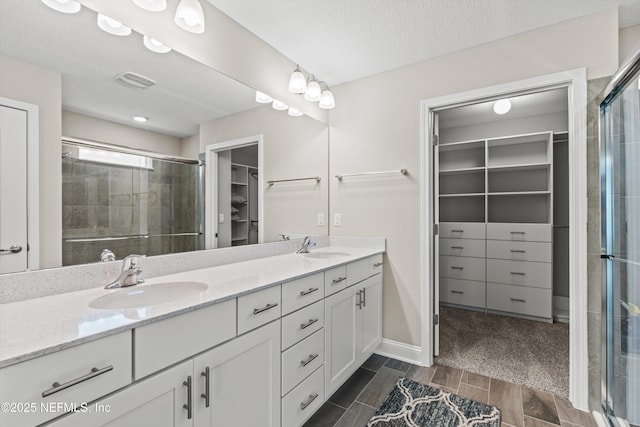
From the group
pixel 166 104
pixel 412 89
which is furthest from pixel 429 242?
pixel 166 104

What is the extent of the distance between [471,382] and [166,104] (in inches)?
102

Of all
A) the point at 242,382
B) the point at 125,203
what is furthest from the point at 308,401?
the point at 125,203

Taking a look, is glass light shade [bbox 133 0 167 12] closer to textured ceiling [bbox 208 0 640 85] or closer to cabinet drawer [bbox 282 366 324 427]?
textured ceiling [bbox 208 0 640 85]

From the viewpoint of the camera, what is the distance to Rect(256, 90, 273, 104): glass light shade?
6.73 feet

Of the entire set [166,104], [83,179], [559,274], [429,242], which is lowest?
[559,274]

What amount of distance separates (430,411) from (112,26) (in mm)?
2560

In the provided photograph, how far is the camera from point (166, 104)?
157 centimetres

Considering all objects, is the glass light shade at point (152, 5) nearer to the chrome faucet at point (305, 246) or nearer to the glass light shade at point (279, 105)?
the glass light shade at point (279, 105)

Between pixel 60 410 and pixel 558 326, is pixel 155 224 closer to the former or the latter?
pixel 60 410

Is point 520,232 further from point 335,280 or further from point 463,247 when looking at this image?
point 335,280

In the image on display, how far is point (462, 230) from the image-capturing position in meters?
3.67

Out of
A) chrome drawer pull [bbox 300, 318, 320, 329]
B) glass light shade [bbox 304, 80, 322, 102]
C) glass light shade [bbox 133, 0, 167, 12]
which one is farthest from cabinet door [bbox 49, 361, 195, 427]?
glass light shade [bbox 304, 80, 322, 102]

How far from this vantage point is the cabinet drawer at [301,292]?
1415 mm

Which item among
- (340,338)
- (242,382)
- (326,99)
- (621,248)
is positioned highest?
(326,99)
